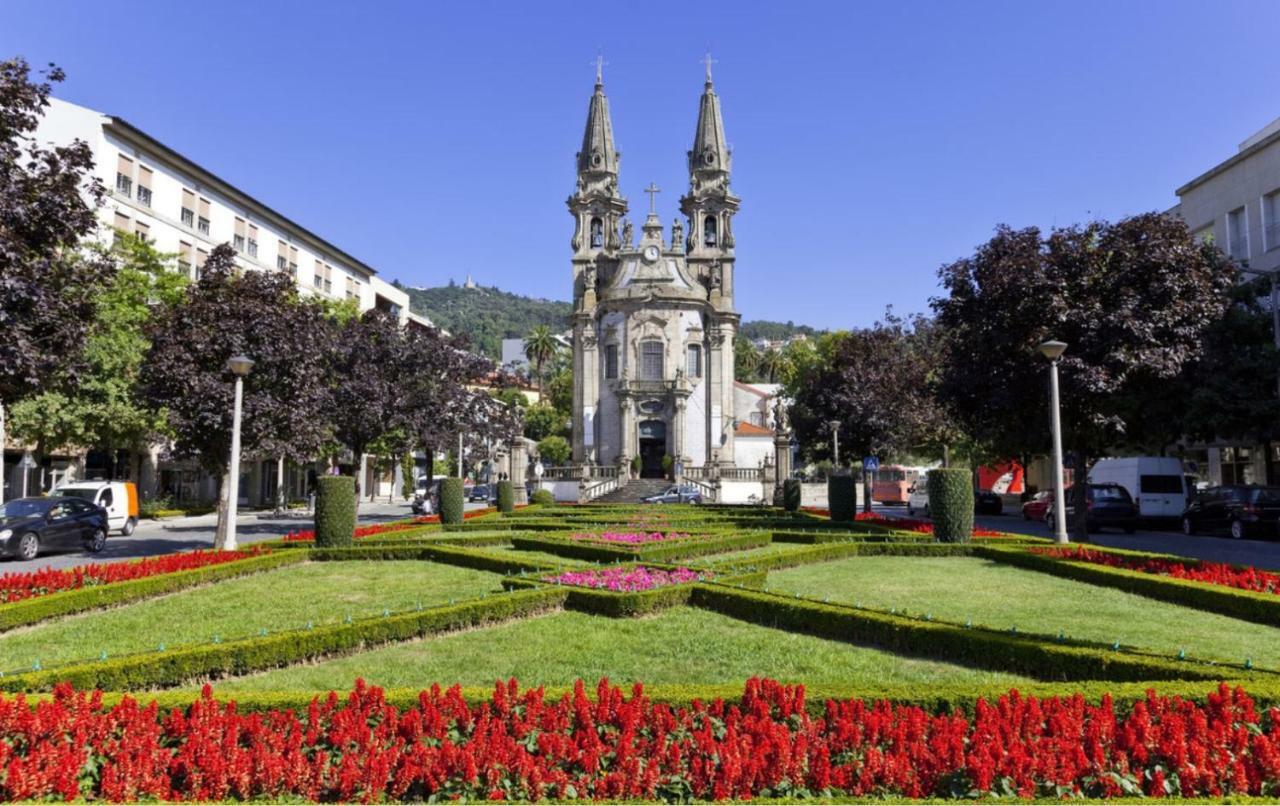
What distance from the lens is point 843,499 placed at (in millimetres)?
27125

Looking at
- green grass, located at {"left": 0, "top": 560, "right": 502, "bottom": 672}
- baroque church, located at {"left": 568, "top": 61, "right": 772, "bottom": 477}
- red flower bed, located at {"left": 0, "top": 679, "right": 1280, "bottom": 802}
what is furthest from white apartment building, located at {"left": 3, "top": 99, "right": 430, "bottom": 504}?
red flower bed, located at {"left": 0, "top": 679, "right": 1280, "bottom": 802}

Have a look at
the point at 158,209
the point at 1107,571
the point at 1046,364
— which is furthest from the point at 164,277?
the point at 1107,571

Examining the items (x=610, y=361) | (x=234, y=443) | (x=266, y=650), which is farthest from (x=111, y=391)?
(x=610, y=361)

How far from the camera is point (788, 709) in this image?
580cm

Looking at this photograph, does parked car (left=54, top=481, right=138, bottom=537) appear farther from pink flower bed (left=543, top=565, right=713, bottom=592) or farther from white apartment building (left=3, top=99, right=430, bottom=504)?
pink flower bed (left=543, top=565, right=713, bottom=592)

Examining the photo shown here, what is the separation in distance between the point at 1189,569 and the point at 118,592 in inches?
661

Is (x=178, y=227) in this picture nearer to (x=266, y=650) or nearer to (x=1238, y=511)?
(x=266, y=650)

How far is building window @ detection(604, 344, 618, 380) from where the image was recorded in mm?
55812

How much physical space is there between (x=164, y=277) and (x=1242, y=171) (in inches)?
1761

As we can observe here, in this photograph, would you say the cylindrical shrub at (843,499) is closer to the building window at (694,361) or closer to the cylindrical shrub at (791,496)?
the cylindrical shrub at (791,496)

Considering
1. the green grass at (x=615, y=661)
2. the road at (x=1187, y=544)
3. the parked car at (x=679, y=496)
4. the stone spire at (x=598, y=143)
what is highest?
the stone spire at (x=598, y=143)

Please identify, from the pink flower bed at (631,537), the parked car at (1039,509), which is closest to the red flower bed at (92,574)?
the pink flower bed at (631,537)

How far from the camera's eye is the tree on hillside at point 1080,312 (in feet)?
69.5

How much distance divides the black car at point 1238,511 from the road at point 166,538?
27.9 m
